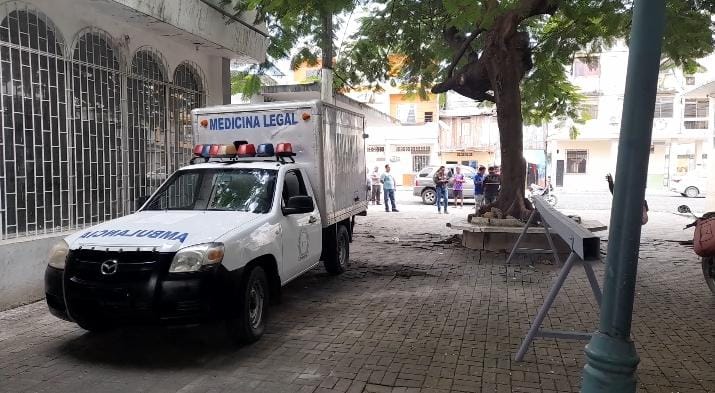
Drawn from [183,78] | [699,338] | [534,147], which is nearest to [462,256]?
[699,338]

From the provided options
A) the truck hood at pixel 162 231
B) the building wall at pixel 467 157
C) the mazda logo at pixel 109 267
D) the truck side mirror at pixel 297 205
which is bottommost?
the mazda logo at pixel 109 267

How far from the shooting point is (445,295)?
6910 millimetres

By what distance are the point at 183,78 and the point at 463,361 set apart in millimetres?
8037

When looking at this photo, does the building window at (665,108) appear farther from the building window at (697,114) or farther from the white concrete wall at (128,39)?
the white concrete wall at (128,39)

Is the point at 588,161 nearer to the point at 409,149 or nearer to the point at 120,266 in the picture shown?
the point at 409,149

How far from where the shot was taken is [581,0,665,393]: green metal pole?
2660 millimetres

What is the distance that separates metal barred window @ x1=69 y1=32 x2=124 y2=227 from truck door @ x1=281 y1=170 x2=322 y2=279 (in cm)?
336

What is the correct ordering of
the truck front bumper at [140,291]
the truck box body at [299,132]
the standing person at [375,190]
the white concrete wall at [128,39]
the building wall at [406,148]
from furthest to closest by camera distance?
the building wall at [406,148] < the standing person at [375,190] < the white concrete wall at [128,39] < the truck box body at [299,132] < the truck front bumper at [140,291]

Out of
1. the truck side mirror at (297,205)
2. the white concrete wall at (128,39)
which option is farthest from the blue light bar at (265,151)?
the white concrete wall at (128,39)

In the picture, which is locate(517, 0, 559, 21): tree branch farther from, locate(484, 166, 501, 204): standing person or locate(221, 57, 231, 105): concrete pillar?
locate(484, 166, 501, 204): standing person

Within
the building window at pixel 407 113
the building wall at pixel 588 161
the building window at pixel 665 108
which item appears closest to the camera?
the building window at pixel 665 108

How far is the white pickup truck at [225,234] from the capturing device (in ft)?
14.3

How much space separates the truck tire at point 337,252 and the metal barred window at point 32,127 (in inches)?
144

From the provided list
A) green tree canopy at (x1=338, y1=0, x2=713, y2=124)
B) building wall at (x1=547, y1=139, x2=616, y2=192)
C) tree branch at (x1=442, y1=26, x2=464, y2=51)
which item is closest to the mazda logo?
green tree canopy at (x1=338, y1=0, x2=713, y2=124)
